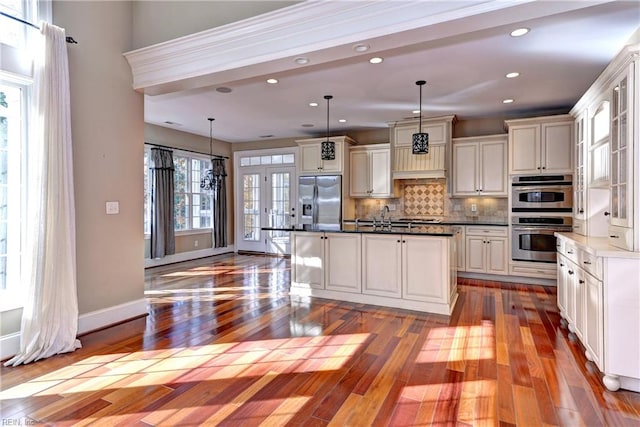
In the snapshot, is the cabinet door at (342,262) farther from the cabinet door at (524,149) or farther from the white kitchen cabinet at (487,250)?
the cabinet door at (524,149)

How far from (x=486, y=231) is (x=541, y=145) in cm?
151

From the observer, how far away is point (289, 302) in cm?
432

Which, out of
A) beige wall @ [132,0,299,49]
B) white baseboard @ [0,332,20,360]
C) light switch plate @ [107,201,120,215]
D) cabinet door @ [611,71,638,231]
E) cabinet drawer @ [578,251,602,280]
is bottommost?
white baseboard @ [0,332,20,360]

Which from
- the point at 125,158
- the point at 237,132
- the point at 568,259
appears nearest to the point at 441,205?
the point at 568,259

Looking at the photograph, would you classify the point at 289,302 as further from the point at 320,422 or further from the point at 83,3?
the point at 83,3

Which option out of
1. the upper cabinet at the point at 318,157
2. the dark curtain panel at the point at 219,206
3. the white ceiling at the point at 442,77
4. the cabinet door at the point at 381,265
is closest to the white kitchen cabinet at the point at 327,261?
the cabinet door at the point at 381,265

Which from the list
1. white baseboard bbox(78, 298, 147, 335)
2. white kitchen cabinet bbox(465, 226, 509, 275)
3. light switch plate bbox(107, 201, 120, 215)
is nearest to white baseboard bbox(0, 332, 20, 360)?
white baseboard bbox(78, 298, 147, 335)

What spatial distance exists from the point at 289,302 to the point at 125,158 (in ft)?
8.02

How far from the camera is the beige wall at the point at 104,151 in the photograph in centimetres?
325

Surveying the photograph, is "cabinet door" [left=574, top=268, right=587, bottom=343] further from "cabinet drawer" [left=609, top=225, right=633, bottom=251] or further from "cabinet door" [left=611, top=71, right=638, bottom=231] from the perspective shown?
"cabinet door" [left=611, top=71, right=638, bottom=231]

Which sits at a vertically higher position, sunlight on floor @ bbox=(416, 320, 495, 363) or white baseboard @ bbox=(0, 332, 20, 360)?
white baseboard @ bbox=(0, 332, 20, 360)

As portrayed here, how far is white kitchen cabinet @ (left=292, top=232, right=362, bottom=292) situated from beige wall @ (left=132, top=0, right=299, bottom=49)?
2.58 meters

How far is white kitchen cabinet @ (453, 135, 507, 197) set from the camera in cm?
581

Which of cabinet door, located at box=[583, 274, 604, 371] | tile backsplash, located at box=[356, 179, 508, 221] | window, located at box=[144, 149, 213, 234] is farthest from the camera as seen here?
window, located at box=[144, 149, 213, 234]
